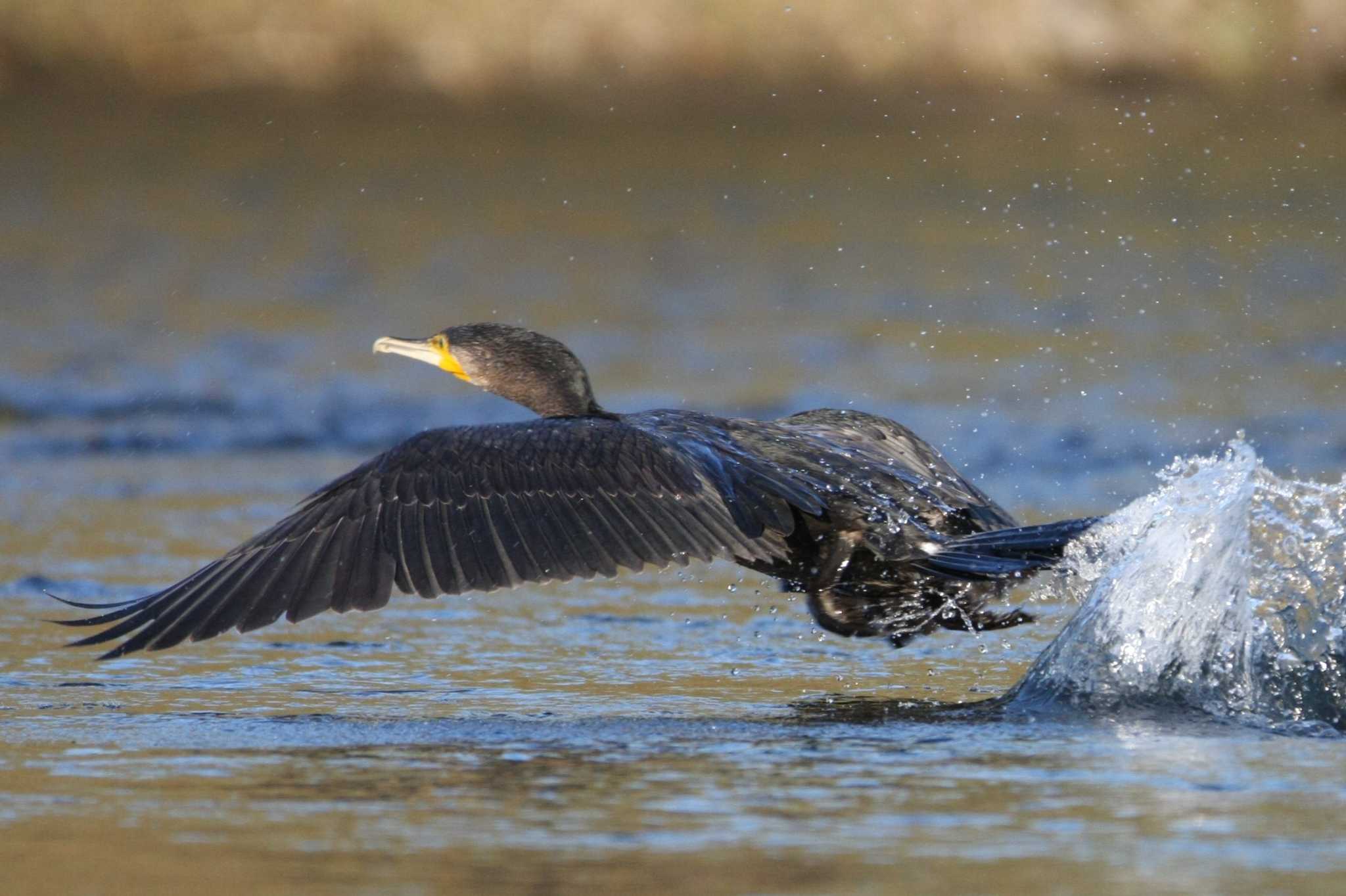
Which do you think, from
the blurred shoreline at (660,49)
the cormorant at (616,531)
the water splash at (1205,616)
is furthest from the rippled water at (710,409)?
the blurred shoreline at (660,49)

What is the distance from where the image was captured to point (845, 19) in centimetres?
2020

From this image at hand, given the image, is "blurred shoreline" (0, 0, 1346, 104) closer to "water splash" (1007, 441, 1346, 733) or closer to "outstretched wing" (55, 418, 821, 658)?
"outstretched wing" (55, 418, 821, 658)

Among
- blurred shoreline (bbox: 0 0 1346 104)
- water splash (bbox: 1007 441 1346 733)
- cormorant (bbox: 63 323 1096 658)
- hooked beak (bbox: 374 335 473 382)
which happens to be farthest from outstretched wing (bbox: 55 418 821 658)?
blurred shoreline (bbox: 0 0 1346 104)

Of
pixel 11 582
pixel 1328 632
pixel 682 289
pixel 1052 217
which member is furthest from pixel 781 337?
pixel 1328 632

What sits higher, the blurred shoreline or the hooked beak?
the blurred shoreline

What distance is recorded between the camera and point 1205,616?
5426 millimetres

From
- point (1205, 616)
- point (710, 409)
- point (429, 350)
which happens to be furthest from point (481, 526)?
point (710, 409)

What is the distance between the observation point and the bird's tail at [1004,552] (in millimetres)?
5590

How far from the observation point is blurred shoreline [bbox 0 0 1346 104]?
19.9 metres

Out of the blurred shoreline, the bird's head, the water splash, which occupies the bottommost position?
the water splash

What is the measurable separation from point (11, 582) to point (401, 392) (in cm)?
469

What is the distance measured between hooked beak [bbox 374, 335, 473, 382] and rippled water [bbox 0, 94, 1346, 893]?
2.87 ft

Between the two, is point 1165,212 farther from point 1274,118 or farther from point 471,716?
point 471,716

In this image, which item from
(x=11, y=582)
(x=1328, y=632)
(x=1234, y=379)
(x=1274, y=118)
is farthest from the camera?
(x=1274, y=118)
